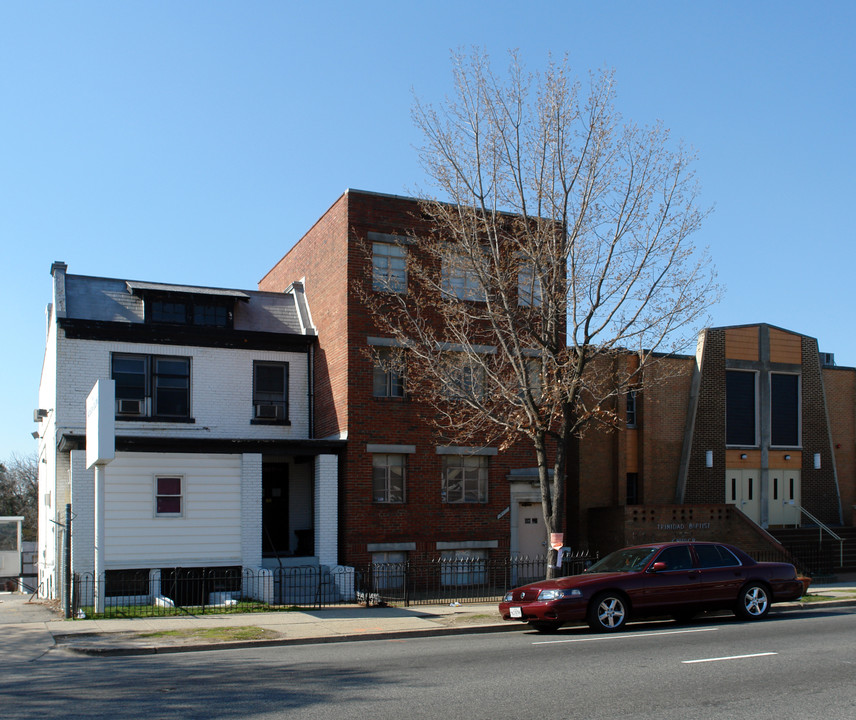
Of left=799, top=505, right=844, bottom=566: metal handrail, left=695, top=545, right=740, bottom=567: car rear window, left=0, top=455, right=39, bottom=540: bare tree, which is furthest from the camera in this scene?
left=0, top=455, right=39, bottom=540: bare tree

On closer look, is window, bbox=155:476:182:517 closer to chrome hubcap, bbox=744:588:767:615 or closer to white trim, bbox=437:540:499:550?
white trim, bbox=437:540:499:550

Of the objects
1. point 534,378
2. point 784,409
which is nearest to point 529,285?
point 534,378

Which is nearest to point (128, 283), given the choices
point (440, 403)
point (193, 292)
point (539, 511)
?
point (193, 292)

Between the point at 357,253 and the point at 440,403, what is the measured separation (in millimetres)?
4647

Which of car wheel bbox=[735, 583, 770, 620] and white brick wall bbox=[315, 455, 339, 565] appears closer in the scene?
car wheel bbox=[735, 583, 770, 620]

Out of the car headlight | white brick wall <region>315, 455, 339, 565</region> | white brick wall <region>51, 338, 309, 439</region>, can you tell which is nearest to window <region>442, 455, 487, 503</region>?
A: white brick wall <region>315, 455, 339, 565</region>

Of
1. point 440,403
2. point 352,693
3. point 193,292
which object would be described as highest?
point 193,292

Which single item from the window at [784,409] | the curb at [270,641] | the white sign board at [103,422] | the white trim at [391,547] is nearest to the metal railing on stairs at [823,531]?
the window at [784,409]

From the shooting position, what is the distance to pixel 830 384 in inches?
1330

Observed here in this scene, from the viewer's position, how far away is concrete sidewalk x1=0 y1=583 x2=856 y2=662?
14547 millimetres

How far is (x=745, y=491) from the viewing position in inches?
1245

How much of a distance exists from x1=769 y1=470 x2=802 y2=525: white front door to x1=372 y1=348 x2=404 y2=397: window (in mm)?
14681

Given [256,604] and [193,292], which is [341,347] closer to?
[193,292]

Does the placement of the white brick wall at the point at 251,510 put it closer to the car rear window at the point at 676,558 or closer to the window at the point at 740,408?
the car rear window at the point at 676,558
